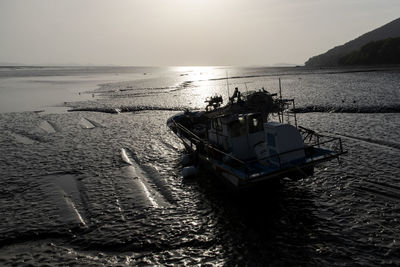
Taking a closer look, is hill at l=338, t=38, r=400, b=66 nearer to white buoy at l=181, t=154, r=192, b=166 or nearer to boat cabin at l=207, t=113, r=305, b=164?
white buoy at l=181, t=154, r=192, b=166

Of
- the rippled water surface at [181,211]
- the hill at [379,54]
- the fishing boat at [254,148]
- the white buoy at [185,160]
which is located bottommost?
the rippled water surface at [181,211]

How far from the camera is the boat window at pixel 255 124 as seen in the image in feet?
65.6

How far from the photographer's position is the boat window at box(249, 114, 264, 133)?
20.0 metres

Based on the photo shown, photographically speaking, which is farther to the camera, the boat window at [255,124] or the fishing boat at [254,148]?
the boat window at [255,124]

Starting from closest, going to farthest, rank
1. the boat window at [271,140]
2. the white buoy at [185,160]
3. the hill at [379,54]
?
the boat window at [271,140], the white buoy at [185,160], the hill at [379,54]

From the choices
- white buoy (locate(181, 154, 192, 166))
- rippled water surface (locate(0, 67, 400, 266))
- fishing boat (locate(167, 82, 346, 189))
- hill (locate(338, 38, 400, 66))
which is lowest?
rippled water surface (locate(0, 67, 400, 266))

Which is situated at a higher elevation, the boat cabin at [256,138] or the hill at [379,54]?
the hill at [379,54]

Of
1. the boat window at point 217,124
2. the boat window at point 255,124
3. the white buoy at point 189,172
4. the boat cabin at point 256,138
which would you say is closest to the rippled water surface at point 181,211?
the white buoy at point 189,172

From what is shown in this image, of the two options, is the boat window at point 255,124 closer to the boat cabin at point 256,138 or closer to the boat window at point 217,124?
the boat cabin at point 256,138

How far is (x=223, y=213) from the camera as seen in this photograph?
17297 millimetres

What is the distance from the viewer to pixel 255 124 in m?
20.1

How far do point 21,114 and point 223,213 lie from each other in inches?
1949

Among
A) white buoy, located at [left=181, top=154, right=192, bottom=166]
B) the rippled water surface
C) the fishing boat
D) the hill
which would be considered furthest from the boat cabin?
the hill

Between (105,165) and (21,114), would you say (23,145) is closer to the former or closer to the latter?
(105,165)
